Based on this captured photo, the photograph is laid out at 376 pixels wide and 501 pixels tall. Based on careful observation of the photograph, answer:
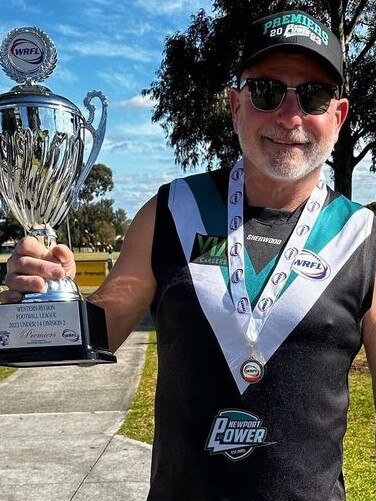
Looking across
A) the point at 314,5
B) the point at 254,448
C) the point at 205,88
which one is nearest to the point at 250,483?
the point at 254,448

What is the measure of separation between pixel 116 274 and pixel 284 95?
28.7 inches

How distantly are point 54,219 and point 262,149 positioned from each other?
1.03 m

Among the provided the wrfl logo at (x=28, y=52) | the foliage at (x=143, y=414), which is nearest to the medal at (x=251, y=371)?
the wrfl logo at (x=28, y=52)

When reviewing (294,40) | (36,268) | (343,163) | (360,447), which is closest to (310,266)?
(294,40)

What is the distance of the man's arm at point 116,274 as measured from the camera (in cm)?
205

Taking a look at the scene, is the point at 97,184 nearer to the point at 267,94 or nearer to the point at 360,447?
the point at 360,447

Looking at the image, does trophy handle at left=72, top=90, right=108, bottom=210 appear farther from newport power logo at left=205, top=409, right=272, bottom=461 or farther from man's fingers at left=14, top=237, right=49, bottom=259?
newport power logo at left=205, top=409, right=272, bottom=461

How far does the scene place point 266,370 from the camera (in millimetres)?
1985

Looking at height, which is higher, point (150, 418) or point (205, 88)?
point (205, 88)

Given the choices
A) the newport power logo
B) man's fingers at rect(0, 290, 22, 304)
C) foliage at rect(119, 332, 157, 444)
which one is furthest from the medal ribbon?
foliage at rect(119, 332, 157, 444)

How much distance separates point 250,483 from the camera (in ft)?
6.39

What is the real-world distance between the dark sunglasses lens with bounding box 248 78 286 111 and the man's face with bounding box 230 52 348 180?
2cm

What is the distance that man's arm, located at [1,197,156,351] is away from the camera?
6.72ft

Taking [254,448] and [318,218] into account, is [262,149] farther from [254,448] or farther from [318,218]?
[254,448]
